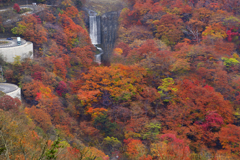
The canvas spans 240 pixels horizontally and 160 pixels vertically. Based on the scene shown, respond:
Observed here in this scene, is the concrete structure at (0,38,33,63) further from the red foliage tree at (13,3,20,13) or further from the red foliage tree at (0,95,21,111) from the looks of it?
the red foliage tree at (0,95,21,111)

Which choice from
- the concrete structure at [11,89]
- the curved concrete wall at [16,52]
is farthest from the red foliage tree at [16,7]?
the concrete structure at [11,89]

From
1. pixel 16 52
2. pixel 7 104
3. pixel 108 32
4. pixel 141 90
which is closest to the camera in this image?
pixel 7 104

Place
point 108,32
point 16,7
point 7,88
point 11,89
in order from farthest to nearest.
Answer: point 108,32, point 16,7, point 7,88, point 11,89

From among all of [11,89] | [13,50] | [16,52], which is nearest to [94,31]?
[16,52]

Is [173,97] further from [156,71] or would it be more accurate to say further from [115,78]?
[115,78]

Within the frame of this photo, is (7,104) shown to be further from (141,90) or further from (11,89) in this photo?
(141,90)

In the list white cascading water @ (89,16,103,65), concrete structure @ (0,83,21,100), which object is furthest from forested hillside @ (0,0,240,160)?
white cascading water @ (89,16,103,65)

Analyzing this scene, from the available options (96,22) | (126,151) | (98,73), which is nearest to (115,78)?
(98,73)

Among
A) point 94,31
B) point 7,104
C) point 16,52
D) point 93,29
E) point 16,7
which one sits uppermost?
point 16,7
